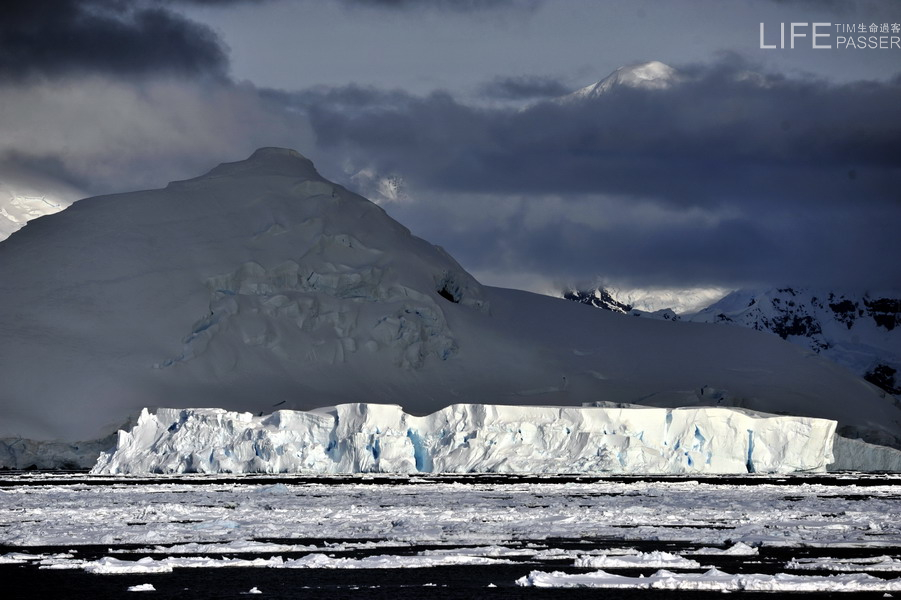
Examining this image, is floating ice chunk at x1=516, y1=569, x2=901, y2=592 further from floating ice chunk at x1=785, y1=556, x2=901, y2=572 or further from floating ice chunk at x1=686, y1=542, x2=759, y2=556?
floating ice chunk at x1=686, y1=542, x2=759, y2=556

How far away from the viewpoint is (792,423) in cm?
5284

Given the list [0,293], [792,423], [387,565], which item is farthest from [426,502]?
[0,293]

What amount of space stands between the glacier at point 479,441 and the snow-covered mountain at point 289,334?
46.1 feet

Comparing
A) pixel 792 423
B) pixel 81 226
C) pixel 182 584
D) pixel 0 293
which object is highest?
pixel 81 226

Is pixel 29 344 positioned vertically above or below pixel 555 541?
above

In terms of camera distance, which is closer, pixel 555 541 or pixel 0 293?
pixel 555 541

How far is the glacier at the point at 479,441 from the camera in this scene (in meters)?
51.7

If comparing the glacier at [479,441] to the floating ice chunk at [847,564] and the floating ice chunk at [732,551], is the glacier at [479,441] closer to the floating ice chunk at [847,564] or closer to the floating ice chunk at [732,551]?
the floating ice chunk at [732,551]

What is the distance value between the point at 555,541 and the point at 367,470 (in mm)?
28606

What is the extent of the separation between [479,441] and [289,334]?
94.5 ft

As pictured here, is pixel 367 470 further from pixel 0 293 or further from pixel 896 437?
pixel 896 437

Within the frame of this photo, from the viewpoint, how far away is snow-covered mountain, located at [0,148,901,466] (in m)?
72.9

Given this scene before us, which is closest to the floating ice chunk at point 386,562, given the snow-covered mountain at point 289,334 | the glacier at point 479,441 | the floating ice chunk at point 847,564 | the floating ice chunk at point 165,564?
the floating ice chunk at point 165,564

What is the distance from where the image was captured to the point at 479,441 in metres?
52.0
